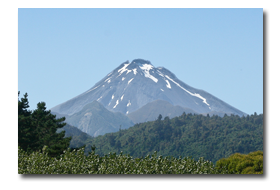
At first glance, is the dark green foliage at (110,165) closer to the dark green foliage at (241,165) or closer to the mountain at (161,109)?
the dark green foliage at (241,165)

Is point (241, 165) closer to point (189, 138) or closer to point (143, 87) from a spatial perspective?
point (143, 87)

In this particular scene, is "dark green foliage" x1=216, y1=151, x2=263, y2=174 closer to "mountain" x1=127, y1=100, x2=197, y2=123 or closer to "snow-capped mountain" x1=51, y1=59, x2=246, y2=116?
"snow-capped mountain" x1=51, y1=59, x2=246, y2=116

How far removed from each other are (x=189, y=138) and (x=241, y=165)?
26185 millimetres

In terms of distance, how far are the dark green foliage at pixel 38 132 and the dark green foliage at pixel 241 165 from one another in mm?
3351

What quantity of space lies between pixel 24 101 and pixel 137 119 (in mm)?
43524

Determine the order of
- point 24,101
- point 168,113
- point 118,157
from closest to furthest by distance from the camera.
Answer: point 118,157, point 24,101, point 168,113

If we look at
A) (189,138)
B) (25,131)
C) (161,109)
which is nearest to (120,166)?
(25,131)

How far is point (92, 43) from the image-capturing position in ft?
25.8

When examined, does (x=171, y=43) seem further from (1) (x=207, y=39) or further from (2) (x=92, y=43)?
(2) (x=92, y=43)

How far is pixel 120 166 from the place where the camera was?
6.83 meters

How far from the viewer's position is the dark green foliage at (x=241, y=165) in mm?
6707
